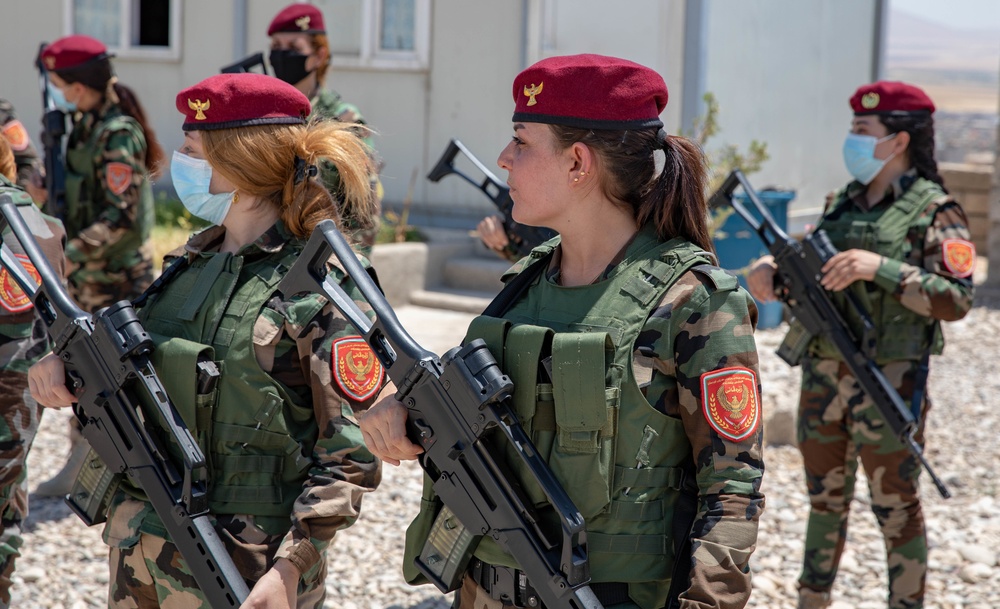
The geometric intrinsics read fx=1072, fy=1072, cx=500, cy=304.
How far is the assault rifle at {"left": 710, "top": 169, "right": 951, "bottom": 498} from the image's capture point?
4027 mm

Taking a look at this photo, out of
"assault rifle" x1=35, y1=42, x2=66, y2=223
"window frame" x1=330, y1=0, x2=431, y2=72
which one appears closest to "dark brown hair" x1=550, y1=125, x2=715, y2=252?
"assault rifle" x1=35, y1=42, x2=66, y2=223

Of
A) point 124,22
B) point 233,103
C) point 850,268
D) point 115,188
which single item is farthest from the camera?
point 124,22

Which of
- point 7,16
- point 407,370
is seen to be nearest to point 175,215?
point 7,16

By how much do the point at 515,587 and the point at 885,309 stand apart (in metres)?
2.61

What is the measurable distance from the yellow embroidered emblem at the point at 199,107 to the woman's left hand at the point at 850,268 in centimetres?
249

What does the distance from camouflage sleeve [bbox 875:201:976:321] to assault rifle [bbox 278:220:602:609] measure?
8.00 ft

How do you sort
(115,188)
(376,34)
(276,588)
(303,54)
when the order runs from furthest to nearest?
(376,34) → (303,54) → (115,188) → (276,588)

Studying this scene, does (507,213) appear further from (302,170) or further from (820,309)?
(302,170)

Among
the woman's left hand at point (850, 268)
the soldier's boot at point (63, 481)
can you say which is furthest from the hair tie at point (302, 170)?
the soldier's boot at point (63, 481)

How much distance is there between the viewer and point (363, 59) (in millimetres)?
9859

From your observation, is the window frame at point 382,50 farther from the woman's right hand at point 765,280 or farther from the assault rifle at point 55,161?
the woman's right hand at point 765,280

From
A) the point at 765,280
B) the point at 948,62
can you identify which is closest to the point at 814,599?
the point at 765,280

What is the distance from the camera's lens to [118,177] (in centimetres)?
534

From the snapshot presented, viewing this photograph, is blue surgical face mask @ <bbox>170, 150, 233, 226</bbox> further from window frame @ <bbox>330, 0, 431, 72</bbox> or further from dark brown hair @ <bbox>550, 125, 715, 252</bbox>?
window frame @ <bbox>330, 0, 431, 72</bbox>
